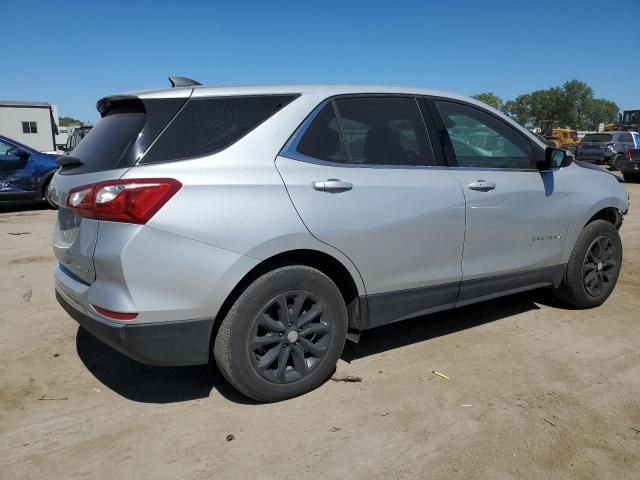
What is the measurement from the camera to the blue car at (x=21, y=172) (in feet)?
34.3

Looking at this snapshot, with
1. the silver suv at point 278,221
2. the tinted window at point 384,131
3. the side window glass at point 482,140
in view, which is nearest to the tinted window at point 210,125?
the silver suv at point 278,221

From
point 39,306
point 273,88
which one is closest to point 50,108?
point 39,306

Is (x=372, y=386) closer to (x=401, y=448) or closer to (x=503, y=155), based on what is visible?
(x=401, y=448)

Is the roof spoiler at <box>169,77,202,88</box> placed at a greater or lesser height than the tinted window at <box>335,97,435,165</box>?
greater

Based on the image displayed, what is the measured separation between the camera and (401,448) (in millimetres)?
2666

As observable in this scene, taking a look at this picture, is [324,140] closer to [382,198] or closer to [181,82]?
[382,198]

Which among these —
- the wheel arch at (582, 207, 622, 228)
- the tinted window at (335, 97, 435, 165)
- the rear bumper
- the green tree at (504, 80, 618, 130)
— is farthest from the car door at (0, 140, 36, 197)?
the green tree at (504, 80, 618, 130)

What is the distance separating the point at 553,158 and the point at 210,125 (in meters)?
2.69

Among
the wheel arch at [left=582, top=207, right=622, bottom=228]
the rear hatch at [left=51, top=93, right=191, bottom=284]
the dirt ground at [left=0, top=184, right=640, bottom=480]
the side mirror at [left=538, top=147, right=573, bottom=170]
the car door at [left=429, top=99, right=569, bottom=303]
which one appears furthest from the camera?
the wheel arch at [left=582, top=207, right=622, bottom=228]

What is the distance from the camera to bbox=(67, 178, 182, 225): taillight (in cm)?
257

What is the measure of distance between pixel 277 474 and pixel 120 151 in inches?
69.0

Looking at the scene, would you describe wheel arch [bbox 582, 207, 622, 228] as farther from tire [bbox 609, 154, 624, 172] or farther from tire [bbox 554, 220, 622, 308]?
tire [bbox 609, 154, 624, 172]

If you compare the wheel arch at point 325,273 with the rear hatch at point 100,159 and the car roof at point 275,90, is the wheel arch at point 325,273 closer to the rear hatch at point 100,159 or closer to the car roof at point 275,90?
the rear hatch at point 100,159

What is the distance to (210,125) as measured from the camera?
9.45ft
